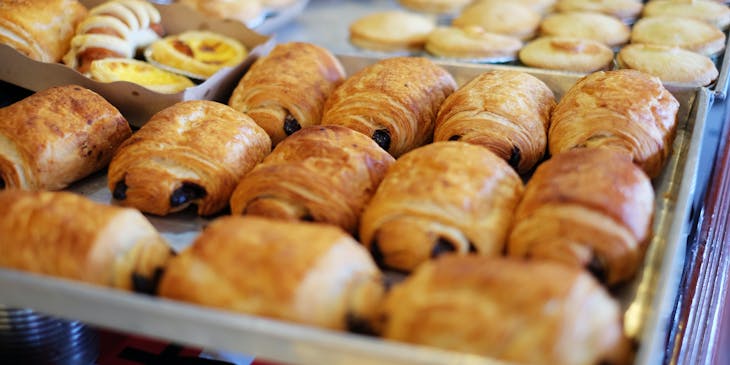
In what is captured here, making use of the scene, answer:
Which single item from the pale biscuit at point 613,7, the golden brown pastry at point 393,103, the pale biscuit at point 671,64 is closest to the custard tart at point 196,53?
the golden brown pastry at point 393,103

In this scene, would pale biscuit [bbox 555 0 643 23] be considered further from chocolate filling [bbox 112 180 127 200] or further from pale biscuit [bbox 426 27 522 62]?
chocolate filling [bbox 112 180 127 200]

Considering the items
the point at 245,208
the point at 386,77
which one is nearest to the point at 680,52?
the point at 386,77

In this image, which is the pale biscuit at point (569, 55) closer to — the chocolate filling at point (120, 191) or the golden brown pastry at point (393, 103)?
the golden brown pastry at point (393, 103)

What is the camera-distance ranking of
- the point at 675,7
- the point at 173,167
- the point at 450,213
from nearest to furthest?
the point at 450,213
the point at 173,167
the point at 675,7

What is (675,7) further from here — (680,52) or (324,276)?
(324,276)

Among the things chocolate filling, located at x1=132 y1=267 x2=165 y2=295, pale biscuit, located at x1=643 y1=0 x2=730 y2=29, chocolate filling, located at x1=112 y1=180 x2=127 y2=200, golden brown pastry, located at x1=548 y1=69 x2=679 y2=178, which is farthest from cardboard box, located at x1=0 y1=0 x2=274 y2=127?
pale biscuit, located at x1=643 y1=0 x2=730 y2=29

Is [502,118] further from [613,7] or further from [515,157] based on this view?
[613,7]
